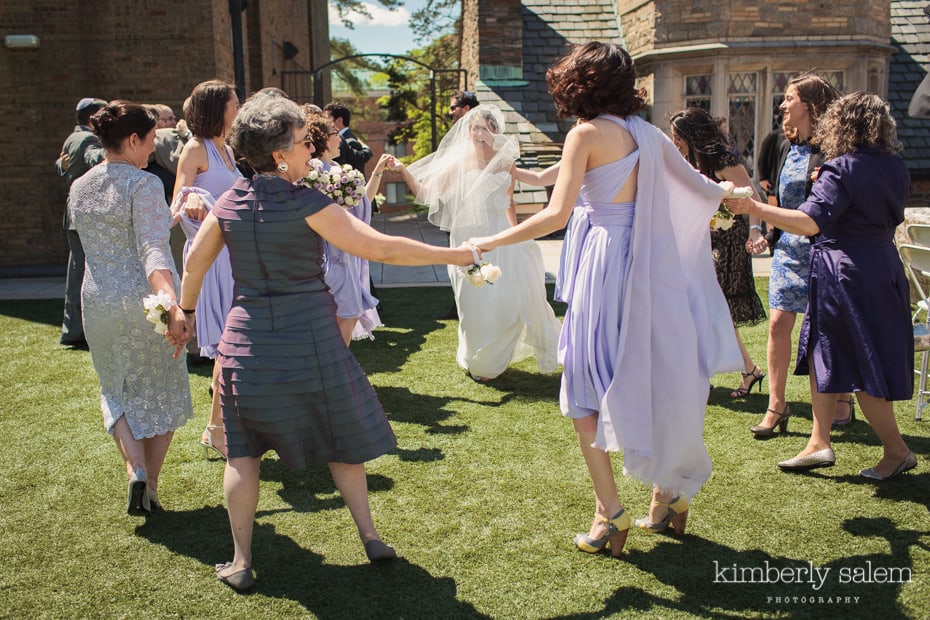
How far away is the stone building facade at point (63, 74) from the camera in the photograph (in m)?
11.8

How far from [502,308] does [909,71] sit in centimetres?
1307

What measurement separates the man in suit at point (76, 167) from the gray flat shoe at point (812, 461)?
5668mm

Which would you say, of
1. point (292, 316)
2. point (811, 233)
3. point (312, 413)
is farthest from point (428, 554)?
point (811, 233)

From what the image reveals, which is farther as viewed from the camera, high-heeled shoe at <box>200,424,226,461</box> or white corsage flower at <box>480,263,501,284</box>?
high-heeled shoe at <box>200,424,226,461</box>

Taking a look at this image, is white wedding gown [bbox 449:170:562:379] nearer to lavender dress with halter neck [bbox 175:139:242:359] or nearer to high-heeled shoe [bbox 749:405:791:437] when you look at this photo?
high-heeled shoe [bbox 749:405:791:437]

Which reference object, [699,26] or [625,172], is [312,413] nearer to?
[625,172]

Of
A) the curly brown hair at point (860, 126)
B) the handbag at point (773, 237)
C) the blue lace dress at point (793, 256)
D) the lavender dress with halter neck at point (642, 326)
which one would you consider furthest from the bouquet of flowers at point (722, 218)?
the handbag at point (773, 237)

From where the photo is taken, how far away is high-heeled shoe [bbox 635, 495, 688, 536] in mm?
3756

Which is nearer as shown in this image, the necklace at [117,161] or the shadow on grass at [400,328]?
the necklace at [117,161]

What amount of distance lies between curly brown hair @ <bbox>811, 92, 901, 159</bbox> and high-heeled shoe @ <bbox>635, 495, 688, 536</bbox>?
1.89 meters

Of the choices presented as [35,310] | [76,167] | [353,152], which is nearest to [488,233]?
[353,152]

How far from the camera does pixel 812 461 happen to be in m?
4.50

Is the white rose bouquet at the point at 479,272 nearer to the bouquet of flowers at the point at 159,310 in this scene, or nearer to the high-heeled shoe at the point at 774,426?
the bouquet of flowers at the point at 159,310

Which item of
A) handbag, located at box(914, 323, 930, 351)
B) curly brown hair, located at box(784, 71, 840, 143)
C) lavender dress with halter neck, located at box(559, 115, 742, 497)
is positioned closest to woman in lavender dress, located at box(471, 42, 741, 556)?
lavender dress with halter neck, located at box(559, 115, 742, 497)
